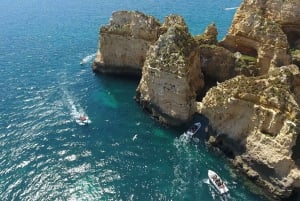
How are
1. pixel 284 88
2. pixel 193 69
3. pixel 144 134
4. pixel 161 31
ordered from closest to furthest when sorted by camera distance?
pixel 284 88
pixel 144 134
pixel 193 69
pixel 161 31

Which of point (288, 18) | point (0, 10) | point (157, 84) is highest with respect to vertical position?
point (288, 18)

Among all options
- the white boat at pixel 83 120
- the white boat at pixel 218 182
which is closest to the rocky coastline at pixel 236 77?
the white boat at pixel 218 182

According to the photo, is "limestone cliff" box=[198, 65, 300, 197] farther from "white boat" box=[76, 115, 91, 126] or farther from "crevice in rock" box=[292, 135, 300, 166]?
"white boat" box=[76, 115, 91, 126]

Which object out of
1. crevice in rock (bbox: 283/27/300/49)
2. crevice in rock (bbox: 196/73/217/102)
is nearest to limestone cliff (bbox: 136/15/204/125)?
crevice in rock (bbox: 196/73/217/102)

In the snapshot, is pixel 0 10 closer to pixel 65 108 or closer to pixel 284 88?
pixel 65 108

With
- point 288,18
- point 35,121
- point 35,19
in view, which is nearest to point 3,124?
point 35,121
